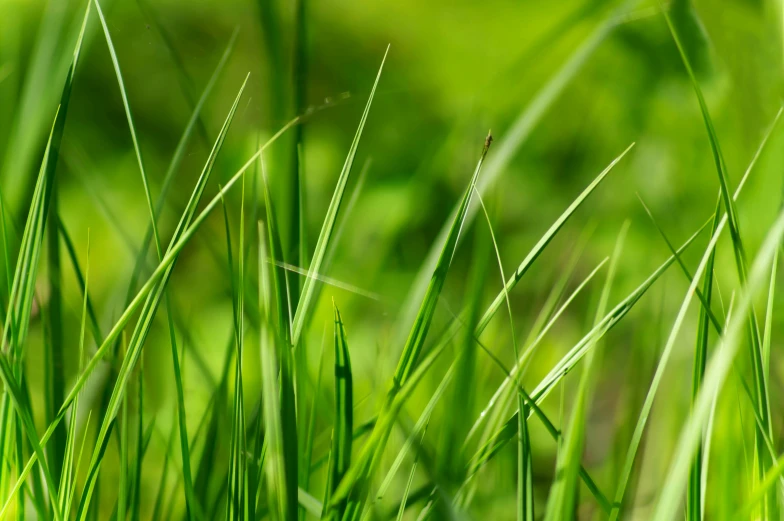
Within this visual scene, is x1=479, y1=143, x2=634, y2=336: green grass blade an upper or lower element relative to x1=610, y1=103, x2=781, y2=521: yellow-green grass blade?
upper

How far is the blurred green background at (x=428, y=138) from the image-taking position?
2.17 feet

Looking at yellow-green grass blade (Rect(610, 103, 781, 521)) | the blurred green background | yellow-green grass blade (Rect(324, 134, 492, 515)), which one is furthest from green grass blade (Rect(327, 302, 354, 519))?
the blurred green background

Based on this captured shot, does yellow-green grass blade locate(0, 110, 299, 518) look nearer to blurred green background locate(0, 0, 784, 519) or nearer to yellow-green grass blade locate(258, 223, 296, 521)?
yellow-green grass blade locate(258, 223, 296, 521)

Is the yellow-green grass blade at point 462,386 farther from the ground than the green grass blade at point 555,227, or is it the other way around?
the green grass blade at point 555,227

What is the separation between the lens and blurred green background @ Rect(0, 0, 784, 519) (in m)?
0.66

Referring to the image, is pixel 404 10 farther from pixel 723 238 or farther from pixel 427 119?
pixel 723 238

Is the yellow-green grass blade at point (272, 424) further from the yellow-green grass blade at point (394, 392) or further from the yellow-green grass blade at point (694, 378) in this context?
the yellow-green grass blade at point (694, 378)

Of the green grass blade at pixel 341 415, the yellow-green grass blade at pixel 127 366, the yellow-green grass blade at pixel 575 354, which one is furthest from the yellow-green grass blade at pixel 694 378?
the yellow-green grass blade at pixel 127 366

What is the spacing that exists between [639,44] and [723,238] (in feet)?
0.91

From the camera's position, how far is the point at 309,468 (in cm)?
32

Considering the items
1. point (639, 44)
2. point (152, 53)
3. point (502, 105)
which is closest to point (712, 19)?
point (639, 44)

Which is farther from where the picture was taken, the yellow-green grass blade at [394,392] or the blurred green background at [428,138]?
A: the blurred green background at [428,138]

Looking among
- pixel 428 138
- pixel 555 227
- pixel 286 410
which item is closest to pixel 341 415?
pixel 286 410

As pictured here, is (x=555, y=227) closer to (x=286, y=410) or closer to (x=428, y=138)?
(x=286, y=410)
